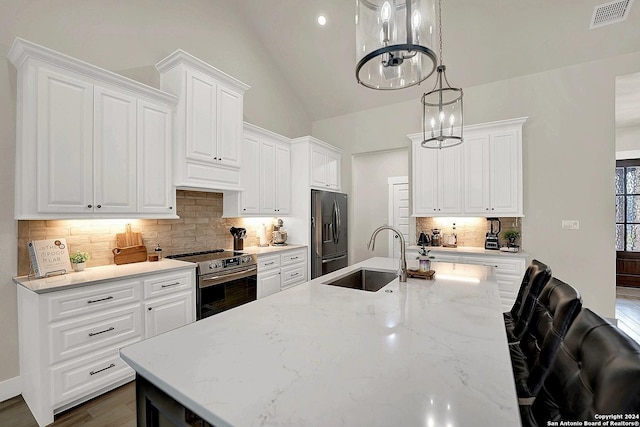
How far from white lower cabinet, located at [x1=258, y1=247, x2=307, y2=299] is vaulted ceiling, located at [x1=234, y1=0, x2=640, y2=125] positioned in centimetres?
285

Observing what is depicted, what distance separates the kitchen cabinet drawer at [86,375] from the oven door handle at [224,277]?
0.82m

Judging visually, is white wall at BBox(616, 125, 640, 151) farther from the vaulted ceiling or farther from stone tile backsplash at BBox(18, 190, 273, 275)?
stone tile backsplash at BBox(18, 190, 273, 275)

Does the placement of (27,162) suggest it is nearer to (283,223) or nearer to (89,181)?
(89,181)

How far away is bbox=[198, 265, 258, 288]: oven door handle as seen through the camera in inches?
109

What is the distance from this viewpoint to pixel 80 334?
2.01m

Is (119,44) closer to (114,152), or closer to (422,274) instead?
(114,152)

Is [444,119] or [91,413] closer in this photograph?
[91,413]

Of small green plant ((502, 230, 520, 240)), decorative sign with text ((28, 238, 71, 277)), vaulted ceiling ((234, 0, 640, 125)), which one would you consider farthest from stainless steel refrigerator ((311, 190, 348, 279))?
decorative sign with text ((28, 238, 71, 277))

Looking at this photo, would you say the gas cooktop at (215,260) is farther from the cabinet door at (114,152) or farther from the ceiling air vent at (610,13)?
the ceiling air vent at (610,13)

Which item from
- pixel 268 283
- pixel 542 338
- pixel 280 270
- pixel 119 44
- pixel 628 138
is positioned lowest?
pixel 268 283

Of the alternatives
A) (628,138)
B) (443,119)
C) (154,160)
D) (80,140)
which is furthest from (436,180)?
(628,138)

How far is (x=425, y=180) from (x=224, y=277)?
307 centimetres

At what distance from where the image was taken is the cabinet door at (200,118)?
2.91 meters

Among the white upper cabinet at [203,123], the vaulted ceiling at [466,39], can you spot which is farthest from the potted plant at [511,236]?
the white upper cabinet at [203,123]
